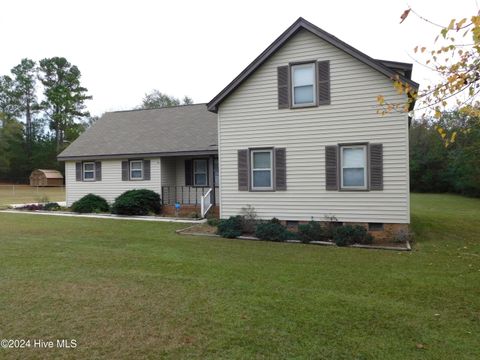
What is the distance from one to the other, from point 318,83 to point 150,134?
33.7 ft

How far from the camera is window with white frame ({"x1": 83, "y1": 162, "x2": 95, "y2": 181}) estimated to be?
60.5 feet

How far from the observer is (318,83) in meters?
11.1

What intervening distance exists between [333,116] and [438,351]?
26.7ft

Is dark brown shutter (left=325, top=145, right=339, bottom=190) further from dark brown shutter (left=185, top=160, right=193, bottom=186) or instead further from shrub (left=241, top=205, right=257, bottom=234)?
dark brown shutter (left=185, top=160, right=193, bottom=186)

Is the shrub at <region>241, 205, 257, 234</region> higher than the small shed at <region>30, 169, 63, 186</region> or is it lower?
lower

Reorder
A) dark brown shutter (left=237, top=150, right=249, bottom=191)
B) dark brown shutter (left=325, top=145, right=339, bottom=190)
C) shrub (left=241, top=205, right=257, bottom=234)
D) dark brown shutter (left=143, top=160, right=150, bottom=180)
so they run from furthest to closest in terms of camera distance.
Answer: dark brown shutter (left=143, top=160, right=150, bottom=180)
dark brown shutter (left=237, top=150, right=249, bottom=191)
shrub (left=241, top=205, right=257, bottom=234)
dark brown shutter (left=325, top=145, right=339, bottom=190)

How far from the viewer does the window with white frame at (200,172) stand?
1670 cm

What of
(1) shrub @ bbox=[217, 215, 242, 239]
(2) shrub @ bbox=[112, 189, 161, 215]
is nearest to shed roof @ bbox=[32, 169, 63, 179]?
(2) shrub @ bbox=[112, 189, 161, 215]

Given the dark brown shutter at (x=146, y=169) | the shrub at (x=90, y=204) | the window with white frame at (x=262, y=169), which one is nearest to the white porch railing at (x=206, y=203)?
the dark brown shutter at (x=146, y=169)

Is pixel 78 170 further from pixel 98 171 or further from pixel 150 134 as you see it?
pixel 150 134

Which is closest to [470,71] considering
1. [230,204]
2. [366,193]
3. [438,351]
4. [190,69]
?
[438,351]

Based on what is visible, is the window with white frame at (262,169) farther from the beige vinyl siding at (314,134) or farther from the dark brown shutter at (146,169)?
the dark brown shutter at (146,169)

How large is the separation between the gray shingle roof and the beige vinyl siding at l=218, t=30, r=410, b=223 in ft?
11.1

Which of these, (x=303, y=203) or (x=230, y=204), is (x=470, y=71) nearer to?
(x=303, y=203)
